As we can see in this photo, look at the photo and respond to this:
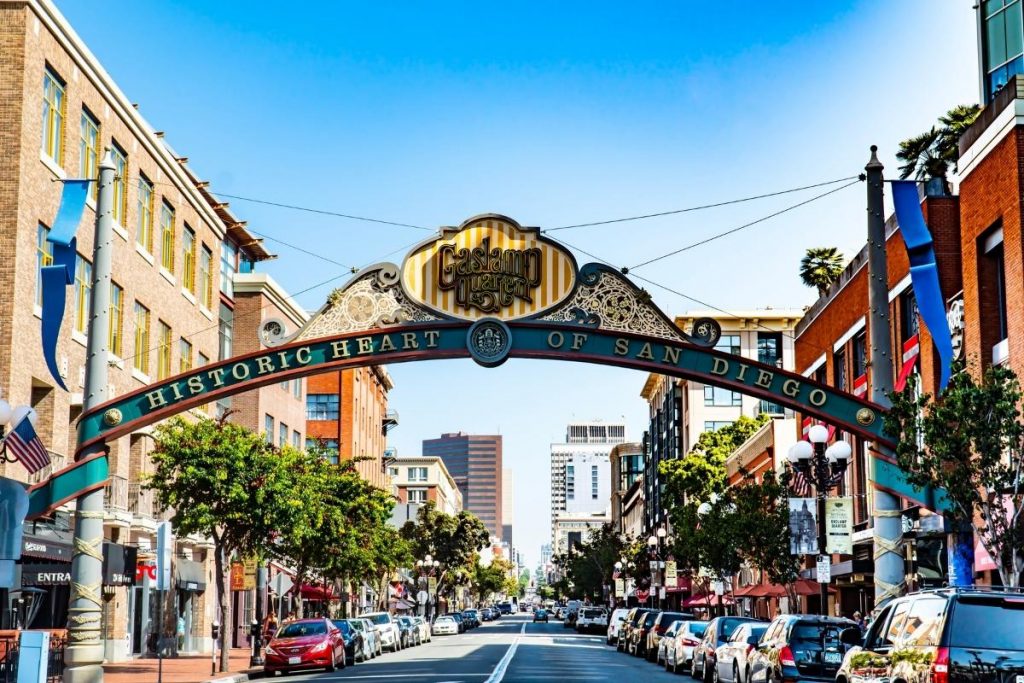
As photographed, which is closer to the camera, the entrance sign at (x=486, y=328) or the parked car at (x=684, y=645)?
the entrance sign at (x=486, y=328)

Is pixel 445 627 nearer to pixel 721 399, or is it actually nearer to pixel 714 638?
pixel 721 399

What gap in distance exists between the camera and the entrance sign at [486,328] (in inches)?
1057

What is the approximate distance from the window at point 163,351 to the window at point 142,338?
49.7 inches

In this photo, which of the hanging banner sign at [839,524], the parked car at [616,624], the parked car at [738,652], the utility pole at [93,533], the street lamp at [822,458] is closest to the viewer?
the utility pole at [93,533]

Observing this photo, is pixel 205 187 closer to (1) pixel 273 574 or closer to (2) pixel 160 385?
(1) pixel 273 574

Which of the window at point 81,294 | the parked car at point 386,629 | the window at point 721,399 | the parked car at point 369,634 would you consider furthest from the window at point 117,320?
the window at point 721,399

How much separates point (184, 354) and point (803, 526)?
29547mm

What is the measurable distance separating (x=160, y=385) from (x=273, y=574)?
41.2m

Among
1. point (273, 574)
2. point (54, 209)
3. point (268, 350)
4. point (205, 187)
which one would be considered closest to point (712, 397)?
point (273, 574)

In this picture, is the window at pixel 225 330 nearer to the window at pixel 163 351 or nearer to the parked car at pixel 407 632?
the window at pixel 163 351

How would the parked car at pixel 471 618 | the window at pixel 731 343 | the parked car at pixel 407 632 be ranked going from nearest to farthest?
the parked car at pixel 407 632 < the window at pixel 731 343 < the parked car at pixel 471 618

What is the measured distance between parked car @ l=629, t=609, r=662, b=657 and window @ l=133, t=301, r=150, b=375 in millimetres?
19274

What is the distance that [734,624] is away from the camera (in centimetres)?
3078

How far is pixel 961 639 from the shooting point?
44.8 feet
